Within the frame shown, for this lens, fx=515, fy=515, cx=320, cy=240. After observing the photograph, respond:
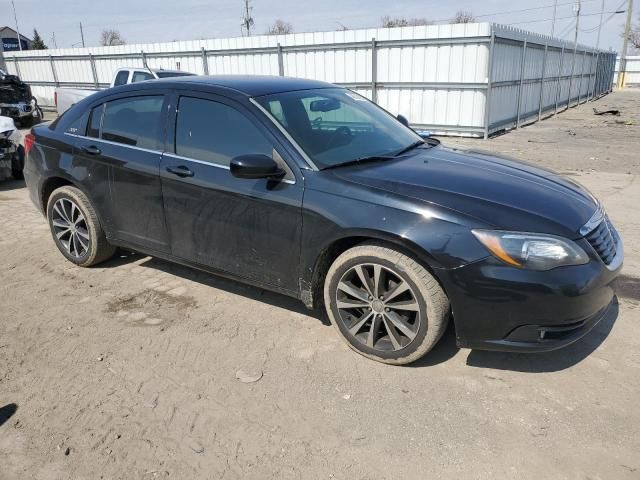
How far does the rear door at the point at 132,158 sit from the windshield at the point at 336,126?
100cm

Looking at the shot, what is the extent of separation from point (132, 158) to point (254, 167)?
1.40m

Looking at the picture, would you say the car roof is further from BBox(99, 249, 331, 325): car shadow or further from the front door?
BBox(99, 249, 331, 325): car shadow

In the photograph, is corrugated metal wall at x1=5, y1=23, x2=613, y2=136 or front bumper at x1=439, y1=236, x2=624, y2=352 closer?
front bumper at x1=439, y1=236, x2=624, y2=352

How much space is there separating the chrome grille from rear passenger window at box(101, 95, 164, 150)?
304cm

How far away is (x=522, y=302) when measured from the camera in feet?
9.00

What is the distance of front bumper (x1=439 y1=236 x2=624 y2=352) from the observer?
273cm

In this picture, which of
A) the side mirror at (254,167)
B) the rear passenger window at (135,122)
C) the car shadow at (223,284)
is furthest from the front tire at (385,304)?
the rear passenger window at (135,122)

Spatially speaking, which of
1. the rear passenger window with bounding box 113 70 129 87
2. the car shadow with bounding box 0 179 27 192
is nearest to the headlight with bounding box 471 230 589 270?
the car shadow with bounding box 0 179 27 192

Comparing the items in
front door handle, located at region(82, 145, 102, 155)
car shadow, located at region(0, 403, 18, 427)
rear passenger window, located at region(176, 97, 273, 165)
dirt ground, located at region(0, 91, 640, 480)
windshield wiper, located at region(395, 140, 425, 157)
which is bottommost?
dirt ground, located at region(0, 91, 640, 480)

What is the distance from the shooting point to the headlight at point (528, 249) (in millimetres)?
2730

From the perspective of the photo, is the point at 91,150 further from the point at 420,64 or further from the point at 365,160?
the point at 420,64

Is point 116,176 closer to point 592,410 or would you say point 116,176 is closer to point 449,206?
point 449,206

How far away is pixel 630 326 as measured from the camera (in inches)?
142

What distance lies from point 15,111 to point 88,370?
602 inches
